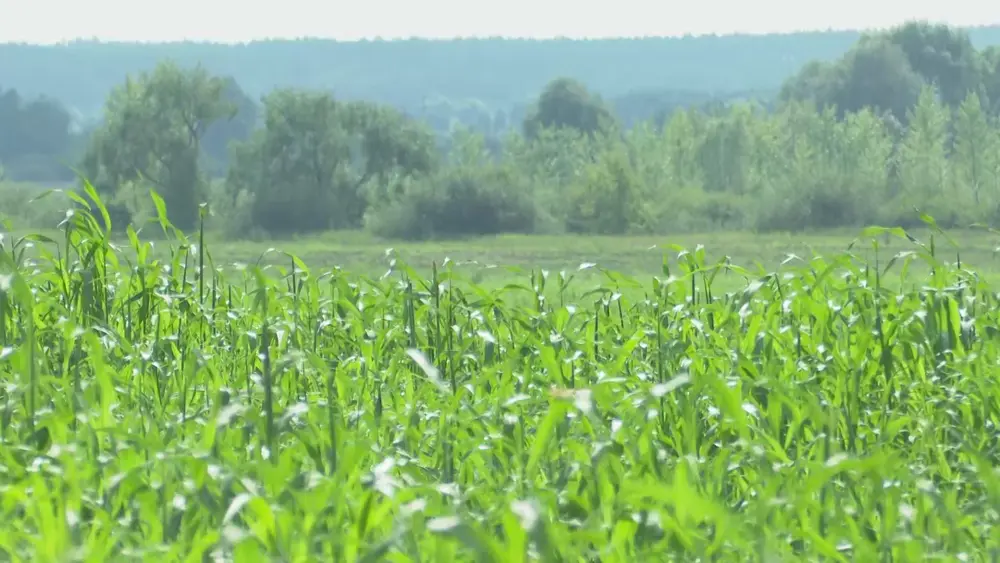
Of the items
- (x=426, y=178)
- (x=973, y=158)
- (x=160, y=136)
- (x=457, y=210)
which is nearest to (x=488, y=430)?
(x=457, y=210)

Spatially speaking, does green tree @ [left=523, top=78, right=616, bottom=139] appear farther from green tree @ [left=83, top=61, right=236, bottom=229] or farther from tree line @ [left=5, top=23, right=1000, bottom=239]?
green tree @ [left=83, top=61, right=236, bottom=229]

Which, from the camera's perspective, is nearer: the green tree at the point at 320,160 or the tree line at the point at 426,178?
the tree line at the point at 426,178

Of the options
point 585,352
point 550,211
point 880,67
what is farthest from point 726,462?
point 880,67

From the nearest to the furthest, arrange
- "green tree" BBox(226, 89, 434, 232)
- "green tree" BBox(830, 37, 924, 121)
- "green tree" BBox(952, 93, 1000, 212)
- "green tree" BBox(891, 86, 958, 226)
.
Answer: "green tree" BBox(226, 89, 434, 232) → "green tree" BBox(891, 86, 958, 226) → "green tree" BBox(952, 93, 1000, 212) → "green tree" BBox(830, 37, 924, 121)

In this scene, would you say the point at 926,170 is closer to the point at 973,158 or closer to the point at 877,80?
the point at 973,158

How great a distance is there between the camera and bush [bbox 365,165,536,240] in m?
42.4

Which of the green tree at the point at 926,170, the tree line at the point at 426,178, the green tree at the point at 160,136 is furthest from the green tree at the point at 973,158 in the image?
the green tree at the point at 160,136

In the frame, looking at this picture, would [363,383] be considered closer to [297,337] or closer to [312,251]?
[297,337]

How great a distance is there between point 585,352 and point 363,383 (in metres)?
0.86

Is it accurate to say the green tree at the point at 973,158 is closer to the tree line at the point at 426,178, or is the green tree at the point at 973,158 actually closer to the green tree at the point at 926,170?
the tree line at the point at 426,178

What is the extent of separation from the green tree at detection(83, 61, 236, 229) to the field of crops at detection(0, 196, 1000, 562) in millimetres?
46258

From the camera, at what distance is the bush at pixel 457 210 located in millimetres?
42375

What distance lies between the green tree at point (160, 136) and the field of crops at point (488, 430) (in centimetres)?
4626

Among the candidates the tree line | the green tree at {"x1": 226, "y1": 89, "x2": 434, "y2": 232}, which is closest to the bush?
the tree line
